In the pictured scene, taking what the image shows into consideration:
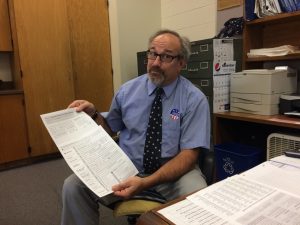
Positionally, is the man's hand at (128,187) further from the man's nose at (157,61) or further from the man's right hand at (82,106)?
the man's nose at (157,61)

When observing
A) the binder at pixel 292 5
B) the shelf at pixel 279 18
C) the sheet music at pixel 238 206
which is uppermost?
the binder at pixel 292 5

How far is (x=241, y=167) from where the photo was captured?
212cm

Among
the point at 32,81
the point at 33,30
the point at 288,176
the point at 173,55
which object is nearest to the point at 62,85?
the point at 32,81

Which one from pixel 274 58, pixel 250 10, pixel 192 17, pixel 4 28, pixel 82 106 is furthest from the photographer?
pixel 192 17

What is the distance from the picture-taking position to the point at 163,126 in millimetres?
1390

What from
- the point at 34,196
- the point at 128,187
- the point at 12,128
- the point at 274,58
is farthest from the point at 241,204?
the point at 12,128

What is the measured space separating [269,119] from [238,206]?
135cm

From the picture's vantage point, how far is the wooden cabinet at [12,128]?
290cm

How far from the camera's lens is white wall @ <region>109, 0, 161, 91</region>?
3.42 meters

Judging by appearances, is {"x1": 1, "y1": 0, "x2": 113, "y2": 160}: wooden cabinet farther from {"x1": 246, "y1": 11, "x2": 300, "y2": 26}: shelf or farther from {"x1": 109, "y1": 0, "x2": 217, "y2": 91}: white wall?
{"x1": 246, "y1": 11, "x2": 300, "y2": 26}: shelf

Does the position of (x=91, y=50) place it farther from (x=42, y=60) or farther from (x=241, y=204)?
(x=241, y=204)

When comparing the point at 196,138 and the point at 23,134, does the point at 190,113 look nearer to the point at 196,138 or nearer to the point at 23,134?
the point at 196,138

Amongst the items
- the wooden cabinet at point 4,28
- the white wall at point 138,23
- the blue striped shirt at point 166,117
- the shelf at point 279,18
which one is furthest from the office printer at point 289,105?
the wooden cabinet at point 4,28

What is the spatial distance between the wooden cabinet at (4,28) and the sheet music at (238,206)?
9.51 feet
